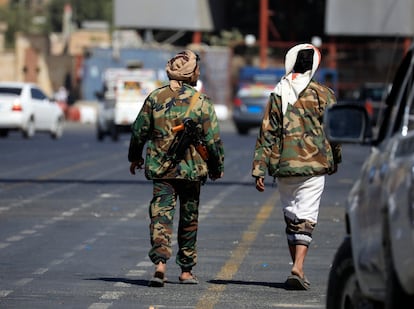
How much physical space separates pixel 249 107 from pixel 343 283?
4153 cm

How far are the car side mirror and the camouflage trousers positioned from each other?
4.21m

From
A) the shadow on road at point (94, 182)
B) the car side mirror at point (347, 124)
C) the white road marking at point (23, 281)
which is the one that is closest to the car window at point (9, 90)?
the shadow on road at point (94, 182)

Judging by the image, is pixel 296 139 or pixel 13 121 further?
pixel 13 121

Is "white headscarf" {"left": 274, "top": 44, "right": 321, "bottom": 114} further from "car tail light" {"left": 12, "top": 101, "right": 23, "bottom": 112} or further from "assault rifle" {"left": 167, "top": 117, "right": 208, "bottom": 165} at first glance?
"car tail light" {"left": 12, "top": 101, "right": 23, "bottom": 112}

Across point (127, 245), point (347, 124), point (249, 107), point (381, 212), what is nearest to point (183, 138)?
point (127, 245)

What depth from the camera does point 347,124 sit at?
691 cm

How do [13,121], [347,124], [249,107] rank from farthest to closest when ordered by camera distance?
[249,107] < [13,121] < [347,124]

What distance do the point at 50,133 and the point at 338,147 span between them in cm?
3700

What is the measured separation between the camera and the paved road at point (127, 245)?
1051 cm

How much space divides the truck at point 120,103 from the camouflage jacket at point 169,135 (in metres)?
32.0

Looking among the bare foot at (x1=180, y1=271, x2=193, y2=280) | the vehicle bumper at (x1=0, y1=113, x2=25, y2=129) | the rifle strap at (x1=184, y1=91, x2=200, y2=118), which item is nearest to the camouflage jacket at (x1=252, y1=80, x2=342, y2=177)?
the rifle strap at (x1=184, y1=91, x2=200, y2=118)

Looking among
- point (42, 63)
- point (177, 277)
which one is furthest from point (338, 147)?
point (42, 63)

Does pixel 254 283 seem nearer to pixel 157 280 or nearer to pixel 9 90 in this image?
pixel 157 280

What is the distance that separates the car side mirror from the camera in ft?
22.5
